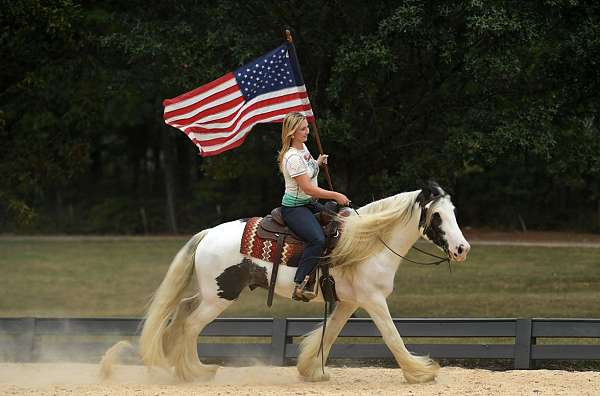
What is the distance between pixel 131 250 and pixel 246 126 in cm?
1832

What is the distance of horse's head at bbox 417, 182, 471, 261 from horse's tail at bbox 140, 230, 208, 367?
7.28 feet

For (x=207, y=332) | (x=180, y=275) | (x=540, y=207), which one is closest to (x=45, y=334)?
(x=207, y=332)

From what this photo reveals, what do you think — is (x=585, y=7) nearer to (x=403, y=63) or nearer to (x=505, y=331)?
(x=403, y=63)

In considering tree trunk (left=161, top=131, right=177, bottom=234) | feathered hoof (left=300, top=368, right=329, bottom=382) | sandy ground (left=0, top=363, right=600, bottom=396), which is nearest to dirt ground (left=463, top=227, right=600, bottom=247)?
tree trunk (left=161, top=131, right=177, bottom=234)

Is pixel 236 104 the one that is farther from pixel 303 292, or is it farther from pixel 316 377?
pixel 316 377

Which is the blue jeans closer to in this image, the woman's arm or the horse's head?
the woman's arm

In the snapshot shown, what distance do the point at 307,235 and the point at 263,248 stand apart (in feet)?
1.60

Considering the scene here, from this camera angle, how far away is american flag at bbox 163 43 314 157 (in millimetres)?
10516

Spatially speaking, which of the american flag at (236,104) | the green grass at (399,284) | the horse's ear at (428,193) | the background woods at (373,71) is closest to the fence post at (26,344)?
the american flag at (236,104)

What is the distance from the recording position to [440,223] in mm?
9234

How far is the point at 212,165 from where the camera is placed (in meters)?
16.1

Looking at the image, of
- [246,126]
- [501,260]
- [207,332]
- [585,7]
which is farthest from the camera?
[501,260]

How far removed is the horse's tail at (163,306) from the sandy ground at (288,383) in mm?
303

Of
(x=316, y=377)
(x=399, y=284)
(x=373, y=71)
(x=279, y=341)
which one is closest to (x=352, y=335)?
(x=279, y=341)
